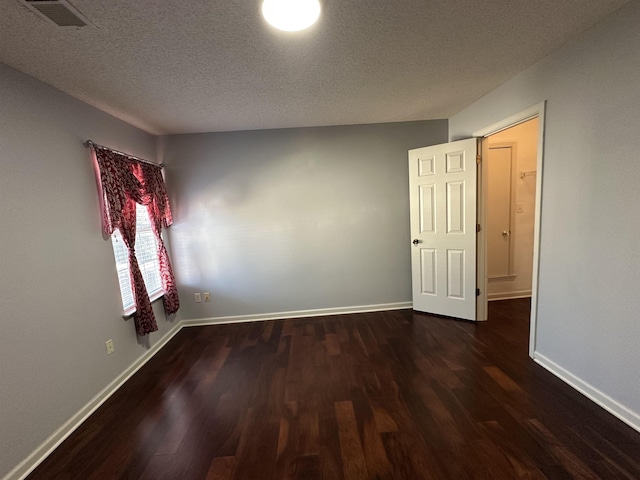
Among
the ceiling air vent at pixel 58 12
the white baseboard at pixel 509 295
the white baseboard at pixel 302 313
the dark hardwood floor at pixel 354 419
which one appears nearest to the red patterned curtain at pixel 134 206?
the white baseboard at pixel 302 313

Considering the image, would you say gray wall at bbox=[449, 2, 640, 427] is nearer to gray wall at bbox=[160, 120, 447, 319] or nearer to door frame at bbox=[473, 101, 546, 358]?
door frame at bbox=[473, 101, 546, 358]

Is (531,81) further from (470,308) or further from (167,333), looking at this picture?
(167,333)

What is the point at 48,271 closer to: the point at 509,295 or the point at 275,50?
the point at 275,50

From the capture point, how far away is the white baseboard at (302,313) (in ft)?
11.2

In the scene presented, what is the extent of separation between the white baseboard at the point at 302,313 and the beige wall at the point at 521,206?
144 cm

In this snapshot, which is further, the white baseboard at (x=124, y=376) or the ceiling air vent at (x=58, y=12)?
the white baseboard at (x=124, y=376)

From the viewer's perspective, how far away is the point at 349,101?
8.11 feet

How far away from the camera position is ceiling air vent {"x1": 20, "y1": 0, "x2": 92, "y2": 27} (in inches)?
45.4

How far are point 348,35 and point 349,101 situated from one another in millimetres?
966

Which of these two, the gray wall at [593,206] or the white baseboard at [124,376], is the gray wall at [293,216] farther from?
the gray wall at [593,206]

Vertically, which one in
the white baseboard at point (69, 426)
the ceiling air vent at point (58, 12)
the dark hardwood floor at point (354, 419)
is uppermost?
the ceiling air vent at point (58, 12)

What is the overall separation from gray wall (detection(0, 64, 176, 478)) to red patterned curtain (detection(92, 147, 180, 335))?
0.10 metres

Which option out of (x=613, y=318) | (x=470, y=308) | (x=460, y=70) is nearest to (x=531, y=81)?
(x=460, y=70)

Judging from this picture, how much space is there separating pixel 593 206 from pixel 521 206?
1.97 metres
